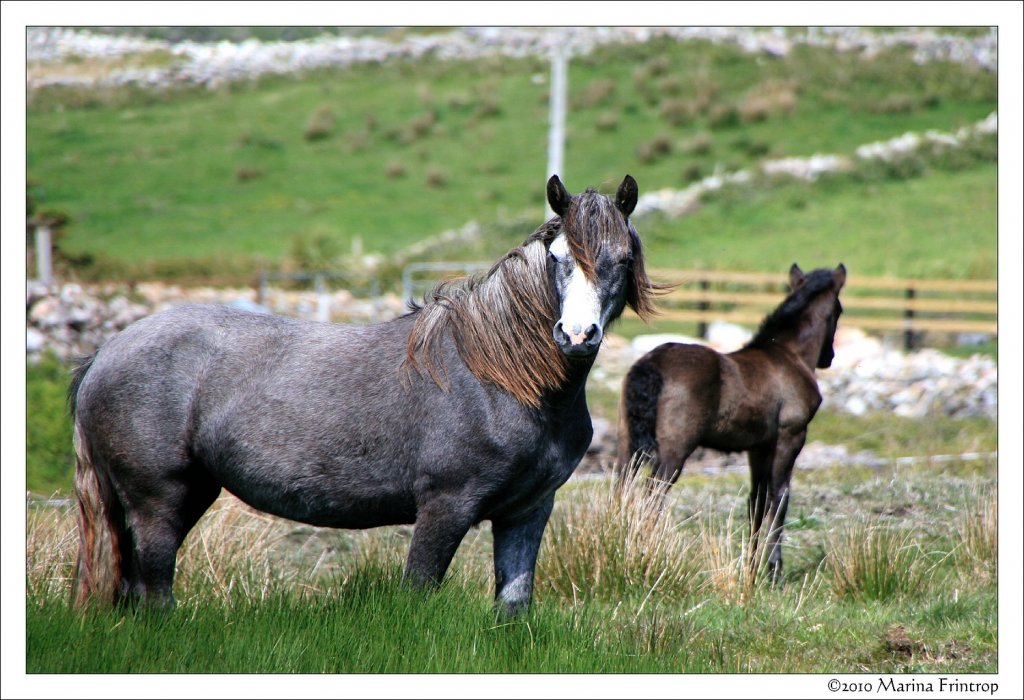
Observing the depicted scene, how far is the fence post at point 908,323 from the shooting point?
18.9 meters

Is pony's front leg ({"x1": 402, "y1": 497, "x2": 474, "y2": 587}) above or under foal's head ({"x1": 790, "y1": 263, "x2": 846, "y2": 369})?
under

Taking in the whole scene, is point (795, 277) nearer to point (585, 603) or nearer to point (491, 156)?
point (585, 603)

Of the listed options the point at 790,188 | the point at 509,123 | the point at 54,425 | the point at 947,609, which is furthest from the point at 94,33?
the point at 947,609

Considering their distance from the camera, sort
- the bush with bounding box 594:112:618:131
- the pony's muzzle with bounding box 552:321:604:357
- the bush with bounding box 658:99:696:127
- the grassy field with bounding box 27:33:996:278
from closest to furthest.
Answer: the pony's muzzle with bounding box 552:321:604:357
the grassy field with bounding box 27:33:996:278
the bush with bounding box 594:112:618:131
the bush with bounding box 658:99:696:127

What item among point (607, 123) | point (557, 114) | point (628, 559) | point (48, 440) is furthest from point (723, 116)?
point (628, 559)

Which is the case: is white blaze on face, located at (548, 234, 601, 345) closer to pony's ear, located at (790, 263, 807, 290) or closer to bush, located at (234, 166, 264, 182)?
pony's ear, located at (790, 263, 807, 290)

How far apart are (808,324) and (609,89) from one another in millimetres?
24655

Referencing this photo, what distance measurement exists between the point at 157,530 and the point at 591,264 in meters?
2.45

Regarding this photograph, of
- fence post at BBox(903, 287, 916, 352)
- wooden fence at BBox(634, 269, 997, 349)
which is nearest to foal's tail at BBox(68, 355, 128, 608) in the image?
wooden fence at BBox(634, 269, 997, 349)

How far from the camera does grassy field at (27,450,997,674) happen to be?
14.4ft

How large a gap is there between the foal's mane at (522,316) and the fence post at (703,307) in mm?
14359

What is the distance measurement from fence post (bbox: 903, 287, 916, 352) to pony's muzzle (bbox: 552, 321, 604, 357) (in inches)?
645

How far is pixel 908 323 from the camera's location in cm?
1883

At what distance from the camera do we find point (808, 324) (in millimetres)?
8281
